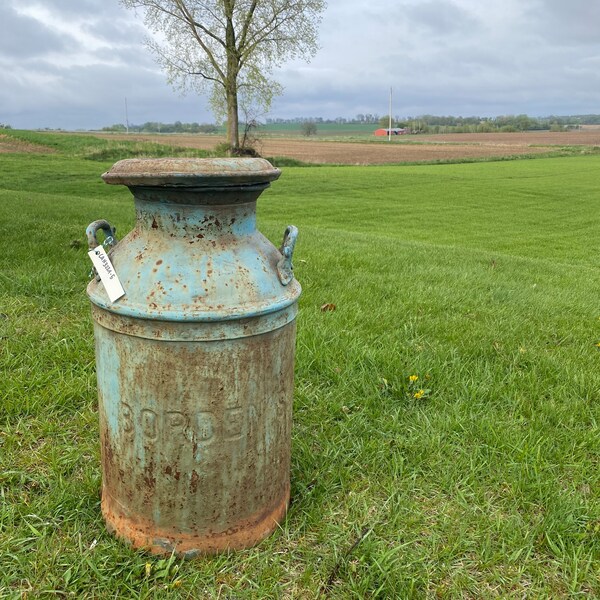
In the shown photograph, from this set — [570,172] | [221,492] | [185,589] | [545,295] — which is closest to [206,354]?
[221,492]

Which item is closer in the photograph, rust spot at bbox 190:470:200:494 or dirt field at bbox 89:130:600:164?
rust spot at bbox 190:470:200:494

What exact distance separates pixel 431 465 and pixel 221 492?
42.1 inches

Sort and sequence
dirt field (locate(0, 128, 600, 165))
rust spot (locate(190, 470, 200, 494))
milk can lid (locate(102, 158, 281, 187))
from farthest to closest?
1. dirt field (locate(0, 128, 600, 165))
2. rust spot (locate(190, 470, 200, 494))
3. milk can lid (locate(102, 158, 281, 187))

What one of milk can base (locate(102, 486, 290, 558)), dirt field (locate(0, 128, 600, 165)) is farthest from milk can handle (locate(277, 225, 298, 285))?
dirt field (locate(0, 128, 600, 165))

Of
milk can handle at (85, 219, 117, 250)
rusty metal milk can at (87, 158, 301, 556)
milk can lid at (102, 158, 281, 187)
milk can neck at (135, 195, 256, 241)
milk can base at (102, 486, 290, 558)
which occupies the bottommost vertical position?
milk can base at (102, 486, 290, 558)

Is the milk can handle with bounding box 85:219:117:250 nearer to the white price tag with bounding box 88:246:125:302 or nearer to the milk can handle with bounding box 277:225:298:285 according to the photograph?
the white price tag with bounding box 88:246:125:302

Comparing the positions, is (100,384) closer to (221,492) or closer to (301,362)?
(221,492)

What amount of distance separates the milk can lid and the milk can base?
1.25 m

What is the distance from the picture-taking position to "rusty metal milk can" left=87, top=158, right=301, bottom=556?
184 cm

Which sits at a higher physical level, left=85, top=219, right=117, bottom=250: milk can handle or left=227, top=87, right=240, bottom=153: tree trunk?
left=227, top=87, right=240, bottom=153: tree trunk

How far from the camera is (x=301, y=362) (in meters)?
3.51

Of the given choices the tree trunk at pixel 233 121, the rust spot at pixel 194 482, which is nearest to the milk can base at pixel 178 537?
the rust spot at pixel 194 482

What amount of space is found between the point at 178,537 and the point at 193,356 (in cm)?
74

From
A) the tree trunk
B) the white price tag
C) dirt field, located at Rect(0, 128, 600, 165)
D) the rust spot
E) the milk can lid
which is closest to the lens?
the milk can lid
